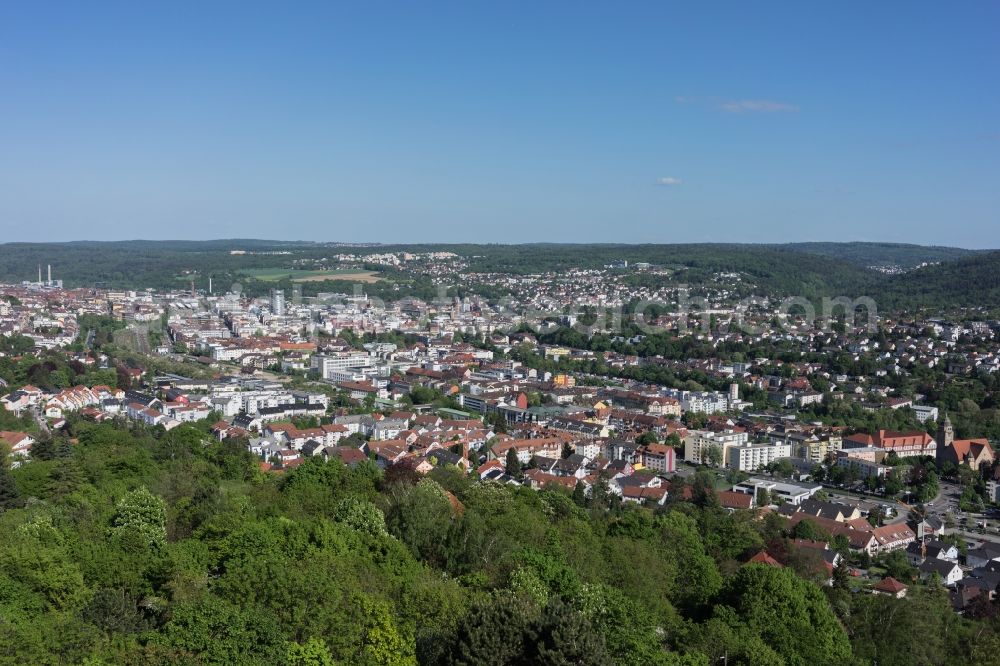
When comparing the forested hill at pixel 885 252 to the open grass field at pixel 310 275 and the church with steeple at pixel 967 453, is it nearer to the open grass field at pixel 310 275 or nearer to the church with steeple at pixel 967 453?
the open grass field at pixel 310 275

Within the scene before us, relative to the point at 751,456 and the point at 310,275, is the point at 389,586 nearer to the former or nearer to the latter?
the point at 751,456

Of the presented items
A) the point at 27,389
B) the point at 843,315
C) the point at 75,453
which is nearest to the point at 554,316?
the point at 843,315

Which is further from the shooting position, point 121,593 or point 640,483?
point 640,483

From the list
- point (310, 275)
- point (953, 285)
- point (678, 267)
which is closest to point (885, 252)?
point (678, 267)

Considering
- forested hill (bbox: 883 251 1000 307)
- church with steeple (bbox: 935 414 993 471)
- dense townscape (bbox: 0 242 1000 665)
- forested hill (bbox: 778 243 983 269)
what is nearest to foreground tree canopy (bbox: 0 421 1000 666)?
dense townscape (bbox: 0 242 1000 665)

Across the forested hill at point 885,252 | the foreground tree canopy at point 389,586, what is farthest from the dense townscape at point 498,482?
the forested hill at point 885,252

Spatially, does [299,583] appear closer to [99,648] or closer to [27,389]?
[99,648]
